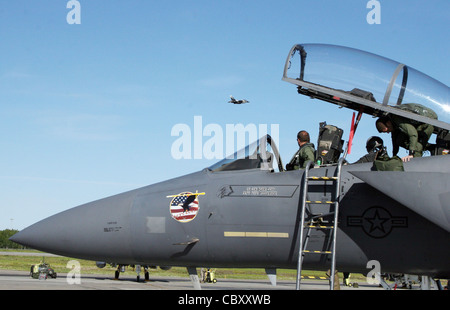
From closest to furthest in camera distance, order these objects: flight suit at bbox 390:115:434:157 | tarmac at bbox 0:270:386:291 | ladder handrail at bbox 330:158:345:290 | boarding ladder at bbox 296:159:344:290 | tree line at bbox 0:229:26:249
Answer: ladder handrail at bbox 330:158:345:290 → boarding ladder at bbox 296:159:344:290 → flight suit at bbox 390:115:434:157 → tarmac at bbox 0:270:386:291 → tree line at bbox 0:229:26:249

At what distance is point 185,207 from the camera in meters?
8.20

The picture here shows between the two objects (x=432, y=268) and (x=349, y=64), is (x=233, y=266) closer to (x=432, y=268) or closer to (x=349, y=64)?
(x=432, y=268)

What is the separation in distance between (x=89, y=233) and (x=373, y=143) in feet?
16.0

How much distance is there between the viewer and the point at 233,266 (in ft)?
27.2

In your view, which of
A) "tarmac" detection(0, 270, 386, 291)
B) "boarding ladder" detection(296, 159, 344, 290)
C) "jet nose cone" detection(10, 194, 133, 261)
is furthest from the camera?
"tarmac" detection(0, 270, 386, 291)

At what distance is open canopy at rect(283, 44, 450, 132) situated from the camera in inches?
321

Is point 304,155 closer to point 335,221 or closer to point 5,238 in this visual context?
point 335,221

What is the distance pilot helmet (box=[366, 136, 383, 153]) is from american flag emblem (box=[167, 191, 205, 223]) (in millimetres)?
3033

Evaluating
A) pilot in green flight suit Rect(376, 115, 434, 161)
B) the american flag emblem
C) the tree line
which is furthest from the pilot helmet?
the tree line

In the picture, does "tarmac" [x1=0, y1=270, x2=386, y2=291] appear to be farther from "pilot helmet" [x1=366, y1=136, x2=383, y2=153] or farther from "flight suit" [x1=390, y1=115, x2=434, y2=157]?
"flight suit" [x1=390, y1=115, x2=434, y2=157]

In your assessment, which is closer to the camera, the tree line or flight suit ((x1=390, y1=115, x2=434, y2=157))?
flight suit ((x1=390, y1=115, x2=434, y2=157))

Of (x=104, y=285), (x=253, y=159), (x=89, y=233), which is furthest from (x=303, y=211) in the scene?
(x=104, y=285)
